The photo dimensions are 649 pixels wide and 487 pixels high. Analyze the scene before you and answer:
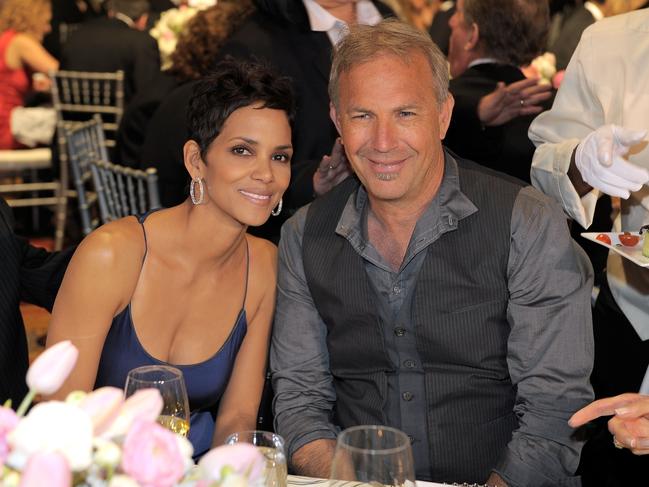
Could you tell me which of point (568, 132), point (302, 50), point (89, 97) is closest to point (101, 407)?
point (568, 132)

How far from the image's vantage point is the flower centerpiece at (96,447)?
0.91 metres

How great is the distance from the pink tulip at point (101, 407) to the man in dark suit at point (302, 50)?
2013 millimetres

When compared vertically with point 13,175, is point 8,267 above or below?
above

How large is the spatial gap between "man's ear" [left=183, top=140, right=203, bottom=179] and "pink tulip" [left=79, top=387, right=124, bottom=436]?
1.38 metres

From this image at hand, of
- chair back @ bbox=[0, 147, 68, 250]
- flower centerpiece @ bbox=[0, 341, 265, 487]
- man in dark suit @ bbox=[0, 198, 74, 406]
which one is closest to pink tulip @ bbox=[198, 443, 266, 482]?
flower centerpiece @ bbox=[0, 341, 265, 487]

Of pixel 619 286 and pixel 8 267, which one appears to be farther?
pixel 619 286

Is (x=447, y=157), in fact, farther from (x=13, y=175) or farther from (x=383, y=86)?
(x=13, y=175)

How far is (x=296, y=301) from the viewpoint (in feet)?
7.36

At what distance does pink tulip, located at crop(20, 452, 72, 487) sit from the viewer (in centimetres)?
86

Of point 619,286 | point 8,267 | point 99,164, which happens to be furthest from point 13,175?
point 619,286

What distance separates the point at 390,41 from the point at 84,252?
2.72 ft

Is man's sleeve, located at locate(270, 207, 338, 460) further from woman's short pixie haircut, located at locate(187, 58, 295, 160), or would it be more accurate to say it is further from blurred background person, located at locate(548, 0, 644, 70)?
blurred background person, located at locate(548, 0, 644, 70)

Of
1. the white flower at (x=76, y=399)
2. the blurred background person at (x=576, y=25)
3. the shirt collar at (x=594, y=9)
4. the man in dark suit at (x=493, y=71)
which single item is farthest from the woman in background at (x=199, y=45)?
the shirt collar at (x=594, y=9)

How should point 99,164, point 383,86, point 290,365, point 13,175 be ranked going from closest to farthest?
point 383,86 → point 290,365 → point 99,164 → point 13,175
